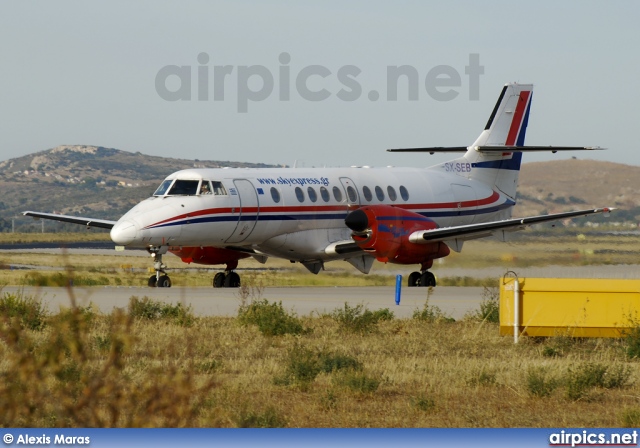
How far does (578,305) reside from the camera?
61.1 feet

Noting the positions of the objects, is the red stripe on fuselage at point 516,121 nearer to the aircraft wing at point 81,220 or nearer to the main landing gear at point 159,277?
the main landing gear at point 159,277

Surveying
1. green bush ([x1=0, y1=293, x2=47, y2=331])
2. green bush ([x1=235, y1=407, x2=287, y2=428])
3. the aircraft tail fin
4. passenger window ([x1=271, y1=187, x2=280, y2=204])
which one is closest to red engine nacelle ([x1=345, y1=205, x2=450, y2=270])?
passenger window ([x1=271, y1=187, x2=280, y2=204])

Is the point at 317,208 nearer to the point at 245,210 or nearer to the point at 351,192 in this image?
the point at 351,192

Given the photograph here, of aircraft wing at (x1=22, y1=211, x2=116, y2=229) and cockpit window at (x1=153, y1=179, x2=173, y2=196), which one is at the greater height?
cockpit window at (x1=153, y1=179, x2=173, y2=196)

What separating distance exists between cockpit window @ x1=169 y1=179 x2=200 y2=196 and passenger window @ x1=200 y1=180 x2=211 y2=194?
5.2 inches

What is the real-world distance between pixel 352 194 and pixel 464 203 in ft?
14.1

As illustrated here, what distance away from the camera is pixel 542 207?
3691 inches

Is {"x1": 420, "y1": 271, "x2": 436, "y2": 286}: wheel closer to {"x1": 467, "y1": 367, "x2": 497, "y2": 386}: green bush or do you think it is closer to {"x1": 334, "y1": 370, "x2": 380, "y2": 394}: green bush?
{"x1": 467, "y1": 367, "x2": 497, "y2": 386}: green bush

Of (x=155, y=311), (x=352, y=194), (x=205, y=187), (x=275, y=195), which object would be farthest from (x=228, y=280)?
(x=155, y=311)

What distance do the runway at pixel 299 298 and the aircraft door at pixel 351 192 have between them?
8.32 feet

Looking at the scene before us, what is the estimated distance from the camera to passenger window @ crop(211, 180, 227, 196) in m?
29.5

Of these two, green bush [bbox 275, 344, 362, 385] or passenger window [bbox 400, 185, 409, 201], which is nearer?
green bush [bbox 275, 344, 362, 385]

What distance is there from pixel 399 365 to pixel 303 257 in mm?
16227

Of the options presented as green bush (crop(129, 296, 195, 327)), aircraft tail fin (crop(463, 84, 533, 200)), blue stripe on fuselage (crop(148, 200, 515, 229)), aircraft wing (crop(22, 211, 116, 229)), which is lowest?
green bush (crop(129, 296, 195, 327))
